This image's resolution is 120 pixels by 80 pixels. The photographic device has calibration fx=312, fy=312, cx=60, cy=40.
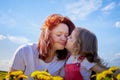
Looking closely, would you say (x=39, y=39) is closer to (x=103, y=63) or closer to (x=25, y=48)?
(x=25, y=48)

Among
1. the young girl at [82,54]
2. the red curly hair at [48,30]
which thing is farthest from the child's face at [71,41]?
the red curly hair at [48,30]

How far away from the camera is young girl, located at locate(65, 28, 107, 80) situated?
18.4ft

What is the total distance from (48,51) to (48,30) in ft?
1.44

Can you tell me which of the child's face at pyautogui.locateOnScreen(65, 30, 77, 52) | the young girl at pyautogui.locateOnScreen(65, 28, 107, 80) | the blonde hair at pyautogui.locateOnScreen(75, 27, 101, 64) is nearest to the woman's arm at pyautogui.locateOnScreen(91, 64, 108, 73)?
the young girl at pyautogui.locateOnScreen(65, 28, 107, 80)

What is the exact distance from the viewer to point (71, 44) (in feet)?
18.8

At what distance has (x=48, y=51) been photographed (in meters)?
6.08

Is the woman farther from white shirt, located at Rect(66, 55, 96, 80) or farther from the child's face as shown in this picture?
white shirt, located at Rect(66, 55, 96, 80)

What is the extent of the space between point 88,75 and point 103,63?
1.16 ft

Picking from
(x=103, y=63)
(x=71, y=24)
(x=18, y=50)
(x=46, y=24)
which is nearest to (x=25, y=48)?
(x=18, y=50)

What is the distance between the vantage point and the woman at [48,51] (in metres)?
5.88

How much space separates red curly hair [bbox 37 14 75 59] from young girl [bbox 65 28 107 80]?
1.11ft

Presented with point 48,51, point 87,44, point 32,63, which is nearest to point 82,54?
point 87,44

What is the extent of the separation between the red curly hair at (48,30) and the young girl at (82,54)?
0.34 metres

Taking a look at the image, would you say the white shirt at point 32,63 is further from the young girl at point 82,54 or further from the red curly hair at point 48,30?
the young girl at point 82,54
